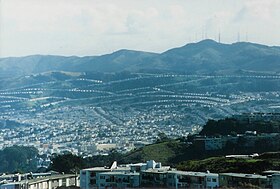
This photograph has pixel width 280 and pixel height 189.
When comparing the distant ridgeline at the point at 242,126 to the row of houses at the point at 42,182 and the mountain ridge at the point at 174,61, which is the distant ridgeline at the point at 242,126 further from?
the mountain ridge at the point at 174,61

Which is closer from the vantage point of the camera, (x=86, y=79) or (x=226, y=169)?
(x=226, y=169)

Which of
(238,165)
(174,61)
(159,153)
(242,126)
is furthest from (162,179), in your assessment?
(174,61)

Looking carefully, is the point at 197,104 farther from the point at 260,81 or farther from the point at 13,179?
the point at 13,179

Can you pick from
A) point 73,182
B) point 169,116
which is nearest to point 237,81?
point 169,116

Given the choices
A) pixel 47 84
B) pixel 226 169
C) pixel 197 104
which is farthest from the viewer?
pixel 47 84

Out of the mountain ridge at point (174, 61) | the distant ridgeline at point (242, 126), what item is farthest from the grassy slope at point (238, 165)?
the mountain ridge at point (174, 61)

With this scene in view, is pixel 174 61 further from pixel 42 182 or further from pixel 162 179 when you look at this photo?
pixel 162 179

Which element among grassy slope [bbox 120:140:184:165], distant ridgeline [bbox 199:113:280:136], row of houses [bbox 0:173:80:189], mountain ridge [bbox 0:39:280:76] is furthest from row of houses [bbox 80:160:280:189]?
mountain ridge [bbox 0:39:280:76]
